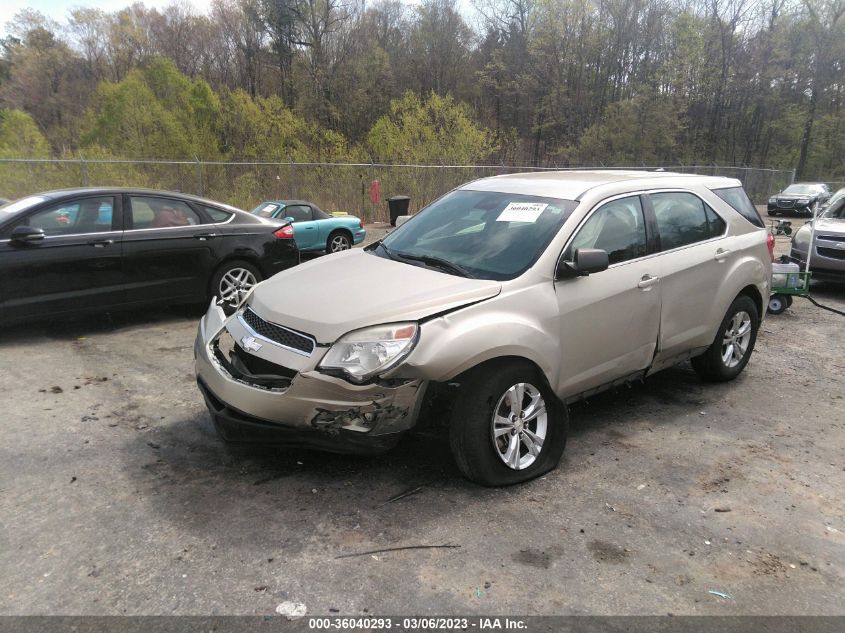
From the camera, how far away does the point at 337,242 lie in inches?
558

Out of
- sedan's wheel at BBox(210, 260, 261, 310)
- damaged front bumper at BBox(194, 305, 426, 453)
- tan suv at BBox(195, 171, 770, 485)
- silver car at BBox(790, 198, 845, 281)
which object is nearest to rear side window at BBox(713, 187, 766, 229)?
tan suv at BBox(195, 171, 770, 485)

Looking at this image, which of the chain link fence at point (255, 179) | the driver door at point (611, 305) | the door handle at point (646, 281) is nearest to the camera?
the driver door at point (611, 305)

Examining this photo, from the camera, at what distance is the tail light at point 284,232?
764cm

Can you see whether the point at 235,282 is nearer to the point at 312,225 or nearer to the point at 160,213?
the point at 160,213

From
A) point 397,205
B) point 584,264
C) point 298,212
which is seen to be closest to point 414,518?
point 584,264

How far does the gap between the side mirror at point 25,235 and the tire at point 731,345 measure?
6212 millimetres

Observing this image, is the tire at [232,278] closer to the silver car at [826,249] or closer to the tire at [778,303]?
the tire at [778,303]

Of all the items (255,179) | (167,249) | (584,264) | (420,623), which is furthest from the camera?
(255,179)

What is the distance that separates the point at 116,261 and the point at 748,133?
5093 centimetres

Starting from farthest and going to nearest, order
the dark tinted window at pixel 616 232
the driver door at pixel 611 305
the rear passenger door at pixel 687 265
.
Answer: the rear passenger door at pixel 687 265 < the dark tinted window at pixel 616 232 < the driver door at pixel 611 305

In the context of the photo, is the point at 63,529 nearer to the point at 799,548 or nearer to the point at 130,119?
the point at 799,548

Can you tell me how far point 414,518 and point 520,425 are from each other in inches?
31.5

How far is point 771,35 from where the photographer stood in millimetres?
41781

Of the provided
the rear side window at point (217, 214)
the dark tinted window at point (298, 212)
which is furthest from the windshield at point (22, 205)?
the dark tinted window at point (298, 212)
